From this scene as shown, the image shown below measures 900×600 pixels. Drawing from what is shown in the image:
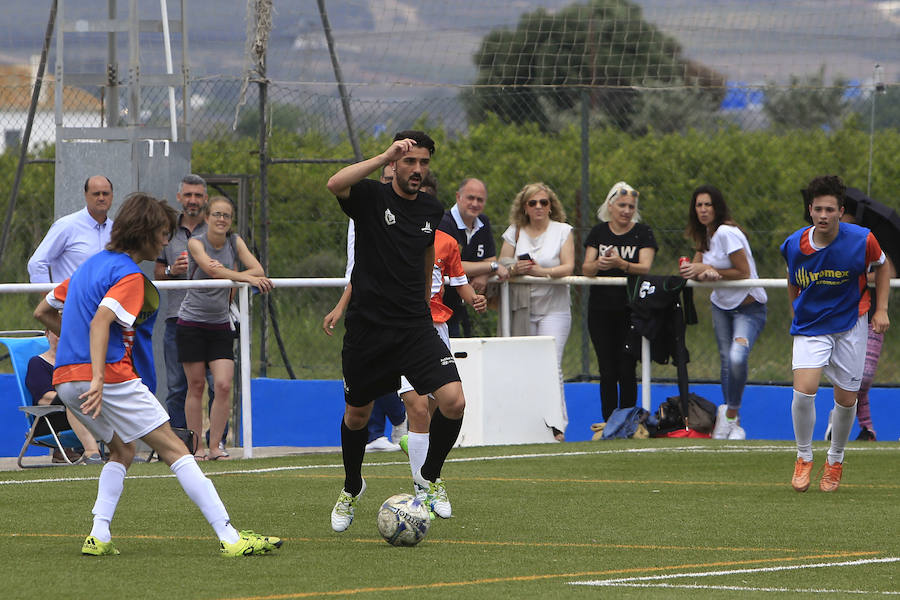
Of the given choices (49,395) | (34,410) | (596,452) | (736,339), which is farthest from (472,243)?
(34,410)

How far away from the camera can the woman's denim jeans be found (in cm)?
1265

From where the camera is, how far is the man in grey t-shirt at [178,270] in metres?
11.8

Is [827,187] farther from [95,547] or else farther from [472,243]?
[95,547]

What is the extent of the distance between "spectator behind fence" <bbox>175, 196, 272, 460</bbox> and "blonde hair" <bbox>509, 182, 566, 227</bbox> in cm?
239

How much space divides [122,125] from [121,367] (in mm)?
6882

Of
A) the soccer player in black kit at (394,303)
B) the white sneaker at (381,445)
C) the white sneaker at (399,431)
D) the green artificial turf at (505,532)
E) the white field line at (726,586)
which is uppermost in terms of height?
the soccer player in black kit at (394,303)

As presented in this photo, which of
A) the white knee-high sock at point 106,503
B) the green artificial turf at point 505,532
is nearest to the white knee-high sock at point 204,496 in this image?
the green artificial turf at point 505,532

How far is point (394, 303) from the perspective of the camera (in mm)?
7613

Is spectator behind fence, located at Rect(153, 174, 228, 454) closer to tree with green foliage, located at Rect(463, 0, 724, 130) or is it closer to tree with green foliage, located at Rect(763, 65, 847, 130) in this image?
tree with green foliage, located at Rect(463, 0, 724, 130)

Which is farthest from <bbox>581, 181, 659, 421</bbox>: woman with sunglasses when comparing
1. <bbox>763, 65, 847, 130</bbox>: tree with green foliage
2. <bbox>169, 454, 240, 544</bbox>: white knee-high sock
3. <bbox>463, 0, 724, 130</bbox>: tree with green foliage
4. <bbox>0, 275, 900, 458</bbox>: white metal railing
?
<bbox>169, 454, 240, 544</bbox>: white knee-high sock

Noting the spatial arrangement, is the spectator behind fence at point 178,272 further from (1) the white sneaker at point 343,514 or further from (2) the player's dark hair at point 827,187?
(2) the player's dark hair at point 827,187

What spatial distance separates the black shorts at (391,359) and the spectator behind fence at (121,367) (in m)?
1.13

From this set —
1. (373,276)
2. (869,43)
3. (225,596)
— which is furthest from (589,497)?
(869,43)

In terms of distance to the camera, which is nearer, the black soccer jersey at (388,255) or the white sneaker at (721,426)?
the black soccer jersey at (388,255)
